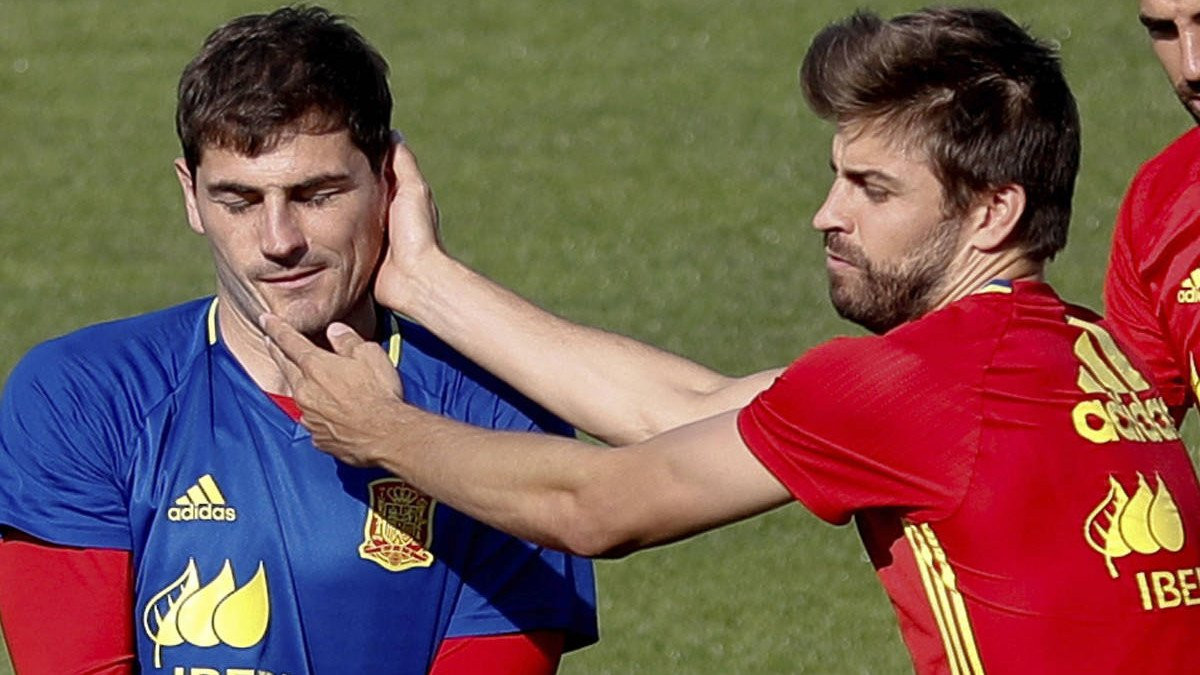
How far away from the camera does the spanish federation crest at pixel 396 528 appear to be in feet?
16.2

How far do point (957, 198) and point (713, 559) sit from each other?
18.2 feet

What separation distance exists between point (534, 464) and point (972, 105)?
3.46ft

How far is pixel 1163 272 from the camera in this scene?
20.8 ft

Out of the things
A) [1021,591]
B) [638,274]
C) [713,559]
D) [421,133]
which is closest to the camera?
[1021,591]

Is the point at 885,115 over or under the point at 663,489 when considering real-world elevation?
over

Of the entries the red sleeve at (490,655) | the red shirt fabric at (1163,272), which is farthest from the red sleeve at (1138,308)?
the red sleeve at (490,655)

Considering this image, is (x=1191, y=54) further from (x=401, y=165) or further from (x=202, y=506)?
(x=202, y=506)

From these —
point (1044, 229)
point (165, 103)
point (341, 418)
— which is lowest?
point (165, 103)

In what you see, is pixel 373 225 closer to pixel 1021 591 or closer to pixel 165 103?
pixel 1021 591

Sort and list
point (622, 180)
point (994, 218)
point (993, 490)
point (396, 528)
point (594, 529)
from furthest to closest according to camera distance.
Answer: point (622, 180) → point (396, 528) → point (994, 218) → point (594, 529) → point (993, 490)

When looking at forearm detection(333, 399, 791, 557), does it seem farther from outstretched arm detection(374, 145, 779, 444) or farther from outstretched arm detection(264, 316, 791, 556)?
outstretched arm detection(374, 145, 779, 444)

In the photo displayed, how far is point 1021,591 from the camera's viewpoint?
4.37m

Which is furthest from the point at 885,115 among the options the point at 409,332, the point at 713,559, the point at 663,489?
the point at 713,559

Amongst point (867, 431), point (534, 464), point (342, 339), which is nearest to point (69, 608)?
point (342, 339)
